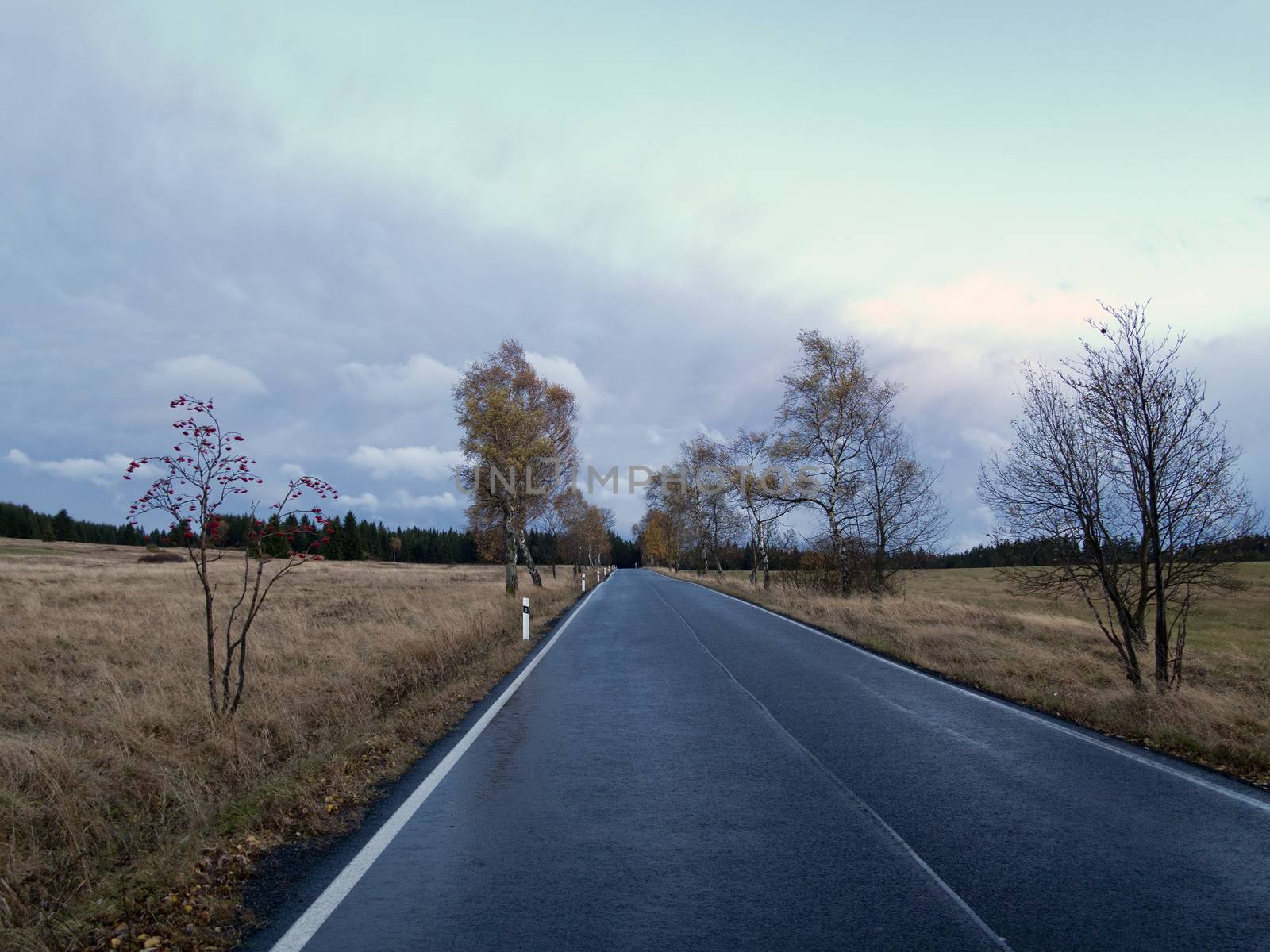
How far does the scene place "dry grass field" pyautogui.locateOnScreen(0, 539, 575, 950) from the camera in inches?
165

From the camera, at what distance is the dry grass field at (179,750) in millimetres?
4203

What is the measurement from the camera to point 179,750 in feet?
25.5

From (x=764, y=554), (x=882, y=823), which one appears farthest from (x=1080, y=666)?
(x=764, y=554)

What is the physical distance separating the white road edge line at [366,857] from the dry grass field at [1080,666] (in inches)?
249

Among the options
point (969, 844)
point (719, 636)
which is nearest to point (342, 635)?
point (719, 636)

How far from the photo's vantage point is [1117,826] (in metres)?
5.15

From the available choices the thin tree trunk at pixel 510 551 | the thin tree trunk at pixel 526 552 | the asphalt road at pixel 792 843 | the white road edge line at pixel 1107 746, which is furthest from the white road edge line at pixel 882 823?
the thin tree trunk at pixel 526 552

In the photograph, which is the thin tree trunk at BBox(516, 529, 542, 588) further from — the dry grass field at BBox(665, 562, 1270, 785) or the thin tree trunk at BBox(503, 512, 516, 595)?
the dry grass field at BBox(665, 562, 1270, 785)

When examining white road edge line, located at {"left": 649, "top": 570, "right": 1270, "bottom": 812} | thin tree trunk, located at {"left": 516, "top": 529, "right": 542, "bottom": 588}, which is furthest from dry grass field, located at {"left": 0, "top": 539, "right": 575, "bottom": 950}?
thin tree trunk, located at {"left": 516, "top": 529, "right": 542, "bottom": 588}

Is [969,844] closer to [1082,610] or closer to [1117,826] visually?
[1117,826]

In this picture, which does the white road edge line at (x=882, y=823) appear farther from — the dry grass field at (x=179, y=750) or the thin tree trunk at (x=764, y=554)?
the thin tree trunk at (x=764, y=554)

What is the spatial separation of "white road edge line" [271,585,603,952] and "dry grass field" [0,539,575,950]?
303 millimetres

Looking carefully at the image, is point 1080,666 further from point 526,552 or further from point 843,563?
point 526,552

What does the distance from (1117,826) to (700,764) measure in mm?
2974
